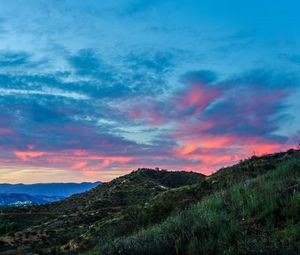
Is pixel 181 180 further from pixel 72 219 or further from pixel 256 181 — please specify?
pixel 256 181

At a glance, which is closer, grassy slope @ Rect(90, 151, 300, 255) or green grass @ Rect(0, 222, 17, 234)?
grassy slope @ Rect(90, 151, 300, 255)

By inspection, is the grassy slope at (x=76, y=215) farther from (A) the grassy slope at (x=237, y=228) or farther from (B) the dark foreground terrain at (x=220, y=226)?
(A) the grassy slope at (x=237, y=228)

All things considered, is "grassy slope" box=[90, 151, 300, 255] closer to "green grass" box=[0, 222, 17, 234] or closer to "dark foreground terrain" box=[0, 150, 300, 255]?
"dark foreground terrain" box=[0, 150, 300, 255]

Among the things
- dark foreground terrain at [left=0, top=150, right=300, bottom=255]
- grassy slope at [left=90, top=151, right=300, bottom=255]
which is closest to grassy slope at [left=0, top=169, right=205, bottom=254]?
dark foreground terrain at [left=0, top=150, right=300, bottom=255]

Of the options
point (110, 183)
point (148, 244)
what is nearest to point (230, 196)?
point (148, 244)

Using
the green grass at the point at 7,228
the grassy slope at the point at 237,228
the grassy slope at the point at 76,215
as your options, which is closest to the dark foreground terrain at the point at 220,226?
the grassy slope at the point at 237,228

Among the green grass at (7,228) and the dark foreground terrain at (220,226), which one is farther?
the green grass at (7,228)

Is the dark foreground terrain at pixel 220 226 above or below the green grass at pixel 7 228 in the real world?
below

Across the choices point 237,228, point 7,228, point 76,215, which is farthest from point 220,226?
point 7,228

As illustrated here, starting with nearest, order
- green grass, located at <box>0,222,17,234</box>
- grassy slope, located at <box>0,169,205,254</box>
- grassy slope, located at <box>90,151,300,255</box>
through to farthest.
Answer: grassy slope, located at <box>90,151,300,255</box> → grassy slope, located at <box>0,169,205,254</box> → green grass, located at <box>0,222,17,234</box>

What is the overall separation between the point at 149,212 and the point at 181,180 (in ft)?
105

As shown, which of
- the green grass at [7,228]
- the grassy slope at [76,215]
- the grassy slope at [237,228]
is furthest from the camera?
the green grass at [7,228]

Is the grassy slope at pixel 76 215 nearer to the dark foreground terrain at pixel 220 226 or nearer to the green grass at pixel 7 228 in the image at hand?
the green grass at pixel 7 228

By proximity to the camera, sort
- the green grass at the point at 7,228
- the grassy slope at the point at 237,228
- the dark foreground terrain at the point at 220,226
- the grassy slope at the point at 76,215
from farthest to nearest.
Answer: the green grass at the point at 7,228 → the grassy slope at the point at 76,215 → the dark foreground terrain at the point at 220,226 → the grassy slope at the point at 237,228
